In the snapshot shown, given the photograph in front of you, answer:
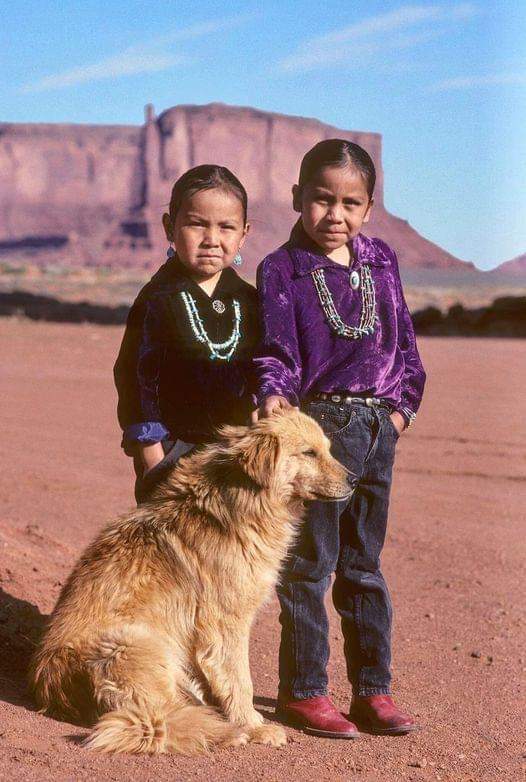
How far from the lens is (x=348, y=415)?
14.4 feet

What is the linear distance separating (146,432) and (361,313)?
1029mm

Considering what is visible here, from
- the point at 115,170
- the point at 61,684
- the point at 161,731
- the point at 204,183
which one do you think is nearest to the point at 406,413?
the point at 204,183

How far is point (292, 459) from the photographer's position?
4.07 metres

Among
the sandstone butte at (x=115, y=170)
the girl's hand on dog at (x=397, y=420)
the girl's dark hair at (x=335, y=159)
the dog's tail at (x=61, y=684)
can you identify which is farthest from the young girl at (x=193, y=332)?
the sandstone butte at (x=115, y=170)

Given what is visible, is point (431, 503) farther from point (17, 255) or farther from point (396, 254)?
point (17, 255)

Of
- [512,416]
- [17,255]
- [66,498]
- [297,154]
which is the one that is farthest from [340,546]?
[17,255]

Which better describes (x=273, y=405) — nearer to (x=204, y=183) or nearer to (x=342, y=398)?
(x=342, y=398)

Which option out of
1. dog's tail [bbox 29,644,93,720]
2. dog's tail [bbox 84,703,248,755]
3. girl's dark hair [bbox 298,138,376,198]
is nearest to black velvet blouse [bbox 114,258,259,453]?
girl's dark hair [bbox 298,138,376,198]

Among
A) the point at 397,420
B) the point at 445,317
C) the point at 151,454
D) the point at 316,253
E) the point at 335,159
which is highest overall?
the point at 445,317

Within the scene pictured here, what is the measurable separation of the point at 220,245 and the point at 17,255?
140m

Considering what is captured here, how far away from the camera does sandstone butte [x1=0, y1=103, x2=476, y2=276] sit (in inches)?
5015

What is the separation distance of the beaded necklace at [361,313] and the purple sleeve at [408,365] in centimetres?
20

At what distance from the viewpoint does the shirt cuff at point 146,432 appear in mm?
4395

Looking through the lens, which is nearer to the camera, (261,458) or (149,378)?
(261,458)
